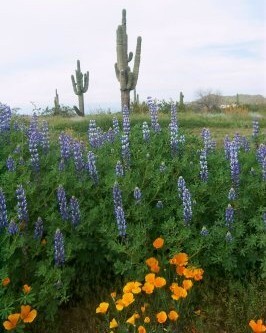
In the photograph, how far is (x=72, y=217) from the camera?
4.02 metres

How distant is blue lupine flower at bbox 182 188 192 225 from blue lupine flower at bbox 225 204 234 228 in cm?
29

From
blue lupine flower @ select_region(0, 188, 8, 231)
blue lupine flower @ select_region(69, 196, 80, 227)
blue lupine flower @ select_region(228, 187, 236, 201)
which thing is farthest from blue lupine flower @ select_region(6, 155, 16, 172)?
blue lupine flower @ select_region(228, 187, 236, 201)

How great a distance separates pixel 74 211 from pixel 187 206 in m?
0.87

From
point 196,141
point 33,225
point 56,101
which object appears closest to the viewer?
point 33,225

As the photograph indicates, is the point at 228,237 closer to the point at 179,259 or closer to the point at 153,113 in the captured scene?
the point at 179,259

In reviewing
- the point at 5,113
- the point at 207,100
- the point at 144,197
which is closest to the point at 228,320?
the point at 144,197

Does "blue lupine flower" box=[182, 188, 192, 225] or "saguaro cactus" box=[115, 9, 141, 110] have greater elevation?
"saguaro cactus" box=[115, 9, 141, 110]

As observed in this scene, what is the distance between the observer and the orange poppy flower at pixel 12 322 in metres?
3.37

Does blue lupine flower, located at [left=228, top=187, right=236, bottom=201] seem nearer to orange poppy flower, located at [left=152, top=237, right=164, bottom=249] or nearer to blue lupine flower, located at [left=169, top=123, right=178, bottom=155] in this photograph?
orange poppy flower, located at [left=152, top=237, right=164, bottom=249]

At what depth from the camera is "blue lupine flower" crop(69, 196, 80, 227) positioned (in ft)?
12.9

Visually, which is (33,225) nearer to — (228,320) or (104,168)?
(104,168)

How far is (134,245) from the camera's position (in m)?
3.83

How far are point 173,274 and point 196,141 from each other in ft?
6.29

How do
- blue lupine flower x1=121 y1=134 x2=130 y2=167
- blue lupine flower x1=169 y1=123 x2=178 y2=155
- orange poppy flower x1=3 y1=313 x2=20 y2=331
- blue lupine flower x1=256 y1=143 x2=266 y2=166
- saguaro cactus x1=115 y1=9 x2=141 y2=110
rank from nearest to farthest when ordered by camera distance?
orange poppy flower x1=3 y1=313 x2=20 y2=331 → blue lupine flower x1=121 y1=134 x2=130 y2=167 → blue lupine flower x1=256 y1=143 x2=266 y2=166 → blue lupine flower x1=169 y1=123 x2=178 y2=155 → saguaro cactus x1=115 y1=9 x2=141 y2=110
